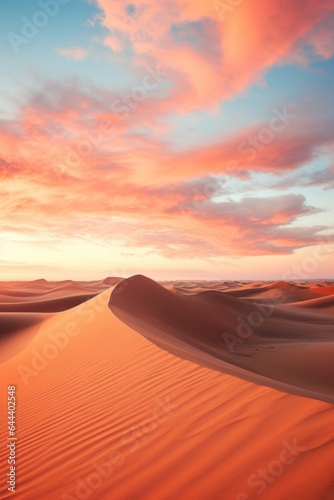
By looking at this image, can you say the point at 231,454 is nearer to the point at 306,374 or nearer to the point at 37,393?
the point at 37,393

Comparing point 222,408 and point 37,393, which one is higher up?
point 222,408

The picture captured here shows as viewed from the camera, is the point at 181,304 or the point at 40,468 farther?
the point at 181,304

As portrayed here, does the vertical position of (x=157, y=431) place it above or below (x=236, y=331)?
above

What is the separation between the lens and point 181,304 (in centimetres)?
1975

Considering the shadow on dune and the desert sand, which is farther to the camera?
the shadow on dune

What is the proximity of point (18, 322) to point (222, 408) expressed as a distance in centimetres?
1848

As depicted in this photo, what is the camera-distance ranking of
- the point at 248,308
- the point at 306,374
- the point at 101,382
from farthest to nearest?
the point at 248,308 < the point at 306,374 < the point at 101,382

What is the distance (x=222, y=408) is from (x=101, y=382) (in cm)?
263

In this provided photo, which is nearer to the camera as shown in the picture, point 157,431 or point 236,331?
point 157,431

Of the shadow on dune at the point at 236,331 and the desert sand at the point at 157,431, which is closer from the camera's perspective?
the desert sand at the point at 157,431

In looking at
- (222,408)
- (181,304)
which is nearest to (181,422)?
(222,408)

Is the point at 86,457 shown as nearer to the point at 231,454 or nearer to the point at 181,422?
the point at 181,422

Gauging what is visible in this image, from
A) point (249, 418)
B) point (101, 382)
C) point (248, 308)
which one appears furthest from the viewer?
point (248, 308)

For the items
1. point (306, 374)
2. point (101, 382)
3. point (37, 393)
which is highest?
point (101, 382)
